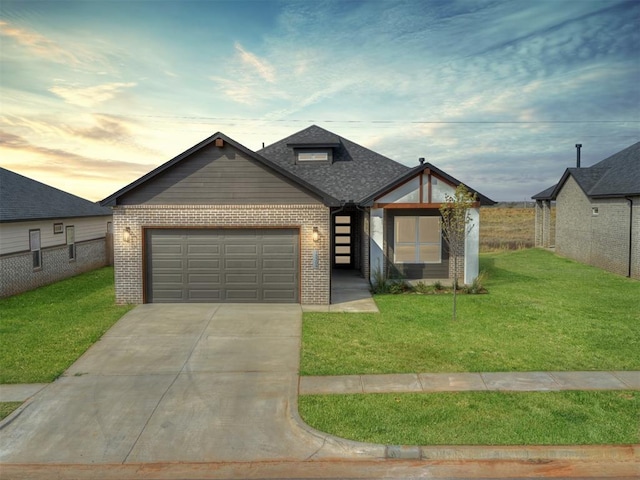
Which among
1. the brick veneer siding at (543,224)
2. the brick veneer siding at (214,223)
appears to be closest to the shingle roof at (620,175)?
the brick veneer siding at (543,224)

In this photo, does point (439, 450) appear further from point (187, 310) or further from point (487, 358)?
point (187, 310)

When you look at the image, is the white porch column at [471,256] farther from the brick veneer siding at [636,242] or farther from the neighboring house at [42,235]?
the neighboring house at [42,235]

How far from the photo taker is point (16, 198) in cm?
1889

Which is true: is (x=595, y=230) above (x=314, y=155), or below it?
below

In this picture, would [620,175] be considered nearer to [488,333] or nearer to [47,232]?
[488,333]

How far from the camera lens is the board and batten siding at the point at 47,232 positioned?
16891 millimetres

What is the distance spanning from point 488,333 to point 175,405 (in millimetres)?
7832

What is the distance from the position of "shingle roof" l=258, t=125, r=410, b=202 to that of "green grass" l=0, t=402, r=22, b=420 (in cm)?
1410

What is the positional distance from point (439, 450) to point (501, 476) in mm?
817

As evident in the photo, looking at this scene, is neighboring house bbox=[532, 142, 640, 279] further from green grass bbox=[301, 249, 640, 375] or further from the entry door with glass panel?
the entry door with glass panel

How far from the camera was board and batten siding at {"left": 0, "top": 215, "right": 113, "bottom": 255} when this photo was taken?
16891 mm

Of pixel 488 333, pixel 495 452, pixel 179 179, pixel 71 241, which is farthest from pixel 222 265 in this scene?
pixel 71 241

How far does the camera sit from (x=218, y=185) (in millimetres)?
14750

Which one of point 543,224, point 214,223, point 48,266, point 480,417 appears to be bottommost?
point 480,417
